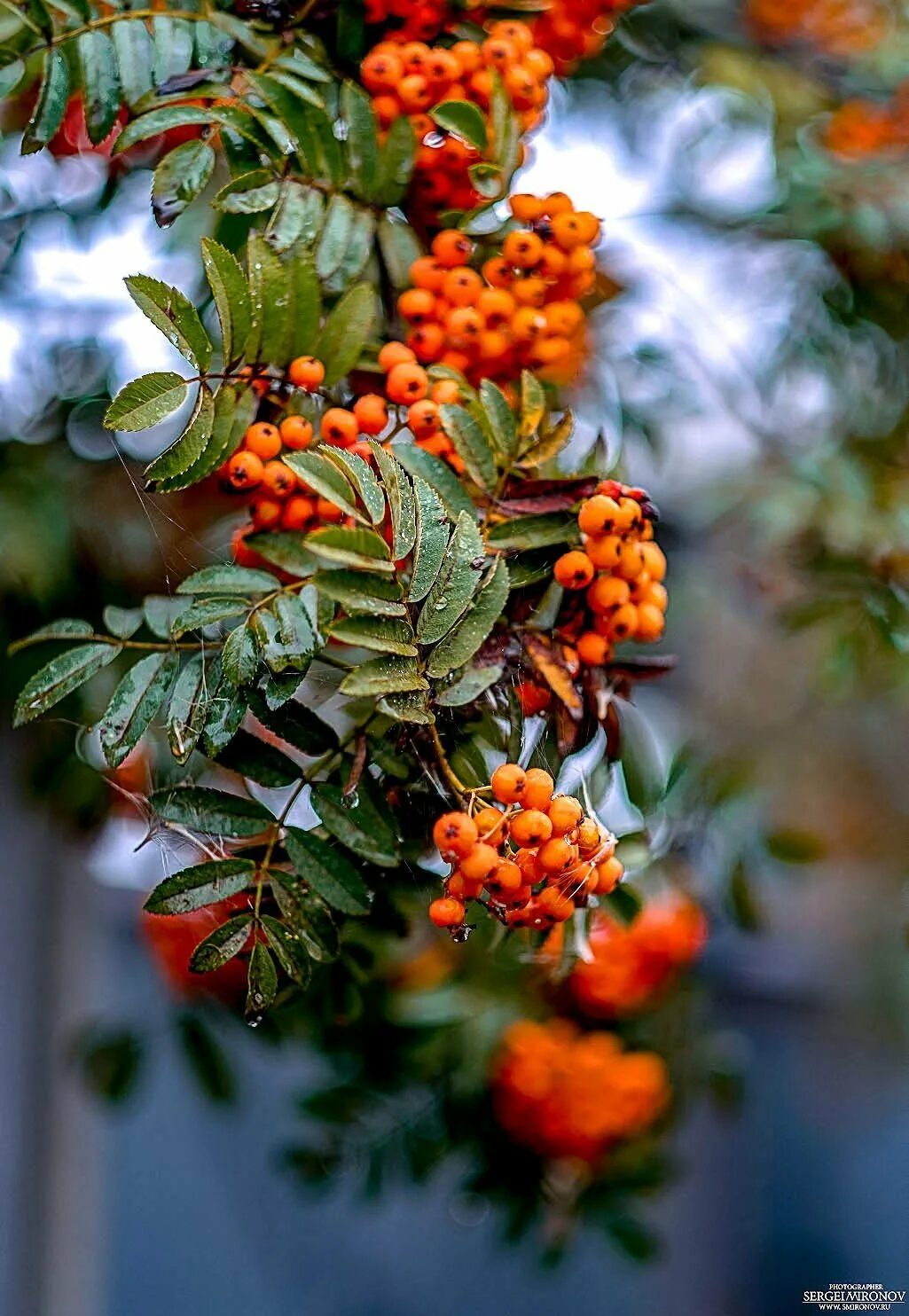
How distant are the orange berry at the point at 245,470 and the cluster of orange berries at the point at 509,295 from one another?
5.8 inches

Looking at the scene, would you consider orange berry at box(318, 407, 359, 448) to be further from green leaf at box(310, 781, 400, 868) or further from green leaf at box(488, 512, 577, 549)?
green leaf at box(310, 781, 400, 868)

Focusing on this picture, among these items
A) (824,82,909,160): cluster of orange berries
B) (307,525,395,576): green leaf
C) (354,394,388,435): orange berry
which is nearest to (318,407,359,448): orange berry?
(354,394,388,435): orange berry

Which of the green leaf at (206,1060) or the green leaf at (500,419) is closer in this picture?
the green leaf at (500,419)

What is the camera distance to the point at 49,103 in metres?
0.74

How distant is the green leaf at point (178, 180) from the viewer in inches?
28.7

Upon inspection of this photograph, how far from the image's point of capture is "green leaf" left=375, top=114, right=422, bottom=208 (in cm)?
79

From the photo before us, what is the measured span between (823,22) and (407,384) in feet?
3.52

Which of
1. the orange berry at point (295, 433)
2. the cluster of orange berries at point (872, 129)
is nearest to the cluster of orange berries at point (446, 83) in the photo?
the orange berry at point (295, 433)

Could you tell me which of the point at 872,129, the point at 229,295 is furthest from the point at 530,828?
the point at 872,129

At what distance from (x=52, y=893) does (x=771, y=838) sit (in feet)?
3.32

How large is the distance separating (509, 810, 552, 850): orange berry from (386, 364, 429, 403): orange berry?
0.26 meters

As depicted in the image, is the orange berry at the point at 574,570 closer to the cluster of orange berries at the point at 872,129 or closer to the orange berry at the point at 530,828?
the orange berry at the point at 530,828

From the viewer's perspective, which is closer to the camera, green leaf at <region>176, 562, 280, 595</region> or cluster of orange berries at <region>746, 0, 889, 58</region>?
green leaf at <region>176, 562, 280, 595</region>

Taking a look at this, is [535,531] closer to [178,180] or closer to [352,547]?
[352,547]
